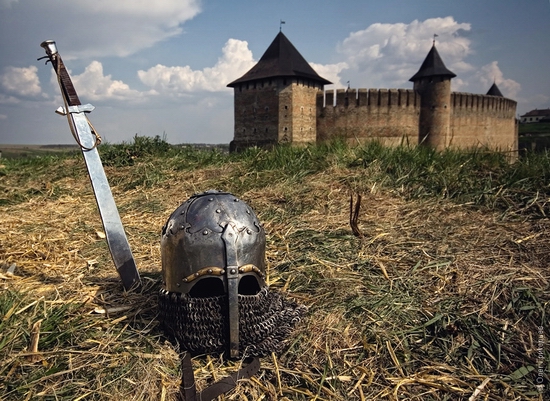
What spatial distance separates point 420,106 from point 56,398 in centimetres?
3254

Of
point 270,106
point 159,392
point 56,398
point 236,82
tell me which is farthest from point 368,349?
point 236,82

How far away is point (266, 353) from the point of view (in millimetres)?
2197

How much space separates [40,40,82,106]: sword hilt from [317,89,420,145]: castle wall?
26323mm

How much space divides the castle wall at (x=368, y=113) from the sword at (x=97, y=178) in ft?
86.4

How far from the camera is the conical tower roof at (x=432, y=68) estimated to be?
30595 millimetres

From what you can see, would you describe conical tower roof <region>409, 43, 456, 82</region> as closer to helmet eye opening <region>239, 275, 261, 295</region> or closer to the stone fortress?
the stone fortress

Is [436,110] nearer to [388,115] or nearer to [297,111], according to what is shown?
[388,115]

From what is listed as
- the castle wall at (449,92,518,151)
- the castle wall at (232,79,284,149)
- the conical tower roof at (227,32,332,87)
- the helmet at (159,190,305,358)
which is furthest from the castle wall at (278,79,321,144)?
the helmet at (159,190,305,358)

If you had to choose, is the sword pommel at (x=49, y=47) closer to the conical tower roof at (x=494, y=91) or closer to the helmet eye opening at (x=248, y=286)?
the helmet eye opening at (x=248, y=286)

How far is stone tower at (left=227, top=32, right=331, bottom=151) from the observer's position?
94.7ft

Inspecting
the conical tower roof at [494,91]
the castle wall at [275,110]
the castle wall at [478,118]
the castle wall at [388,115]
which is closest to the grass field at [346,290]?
the castle wall at [388,115]

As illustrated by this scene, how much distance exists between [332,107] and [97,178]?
92.7ft

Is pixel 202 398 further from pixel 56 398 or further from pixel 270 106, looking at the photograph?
pixel 270 106

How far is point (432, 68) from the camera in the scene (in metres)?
31.5
